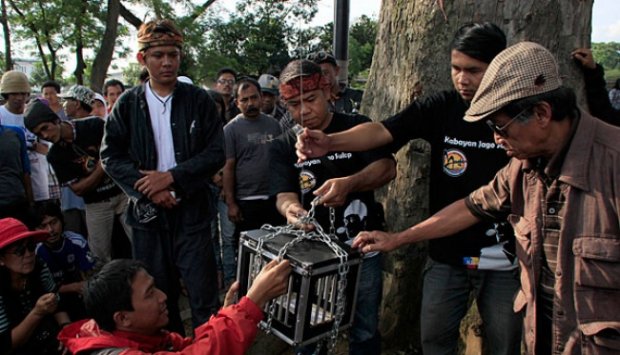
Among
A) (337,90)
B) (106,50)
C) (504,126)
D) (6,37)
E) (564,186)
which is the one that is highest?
(6,37)

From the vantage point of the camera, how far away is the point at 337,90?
5195mm

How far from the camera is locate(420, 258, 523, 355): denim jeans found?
8.35 feet

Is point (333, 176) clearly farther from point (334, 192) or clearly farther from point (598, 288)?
point (598, 288)

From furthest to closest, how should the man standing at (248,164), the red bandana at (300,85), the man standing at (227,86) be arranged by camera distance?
1. the man standing at (227,86)
2. the man standing at (248,164)
3. the red bandana at (300,85)

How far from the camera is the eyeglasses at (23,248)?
10.2ft

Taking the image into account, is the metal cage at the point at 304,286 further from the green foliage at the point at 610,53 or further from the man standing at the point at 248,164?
the green foliage at the point at 610,53

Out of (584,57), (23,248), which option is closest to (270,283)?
(23,248)

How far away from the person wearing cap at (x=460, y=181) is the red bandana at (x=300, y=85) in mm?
339

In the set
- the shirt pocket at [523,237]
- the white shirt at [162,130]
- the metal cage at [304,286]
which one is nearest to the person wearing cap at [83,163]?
the white shirt at [162,130]

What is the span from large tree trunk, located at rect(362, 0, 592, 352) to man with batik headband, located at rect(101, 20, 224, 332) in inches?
52.5

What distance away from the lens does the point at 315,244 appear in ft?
7.22

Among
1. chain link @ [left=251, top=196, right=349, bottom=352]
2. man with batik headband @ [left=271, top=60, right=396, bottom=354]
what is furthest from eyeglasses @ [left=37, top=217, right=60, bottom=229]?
chain link @ [left=251, top=196, right=349, bottom=352]

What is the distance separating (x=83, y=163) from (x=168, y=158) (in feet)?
4.88

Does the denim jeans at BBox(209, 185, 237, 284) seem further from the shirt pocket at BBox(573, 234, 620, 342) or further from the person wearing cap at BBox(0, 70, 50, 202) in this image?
the shirt pocket at BBox(573, 234, 620, 342)
